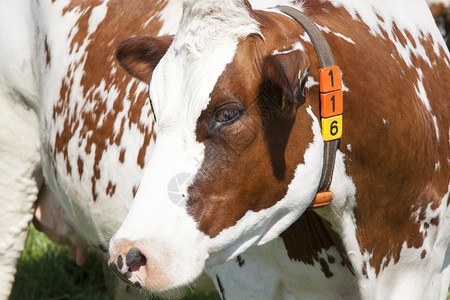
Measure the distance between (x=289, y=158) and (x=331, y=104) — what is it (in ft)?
0.67

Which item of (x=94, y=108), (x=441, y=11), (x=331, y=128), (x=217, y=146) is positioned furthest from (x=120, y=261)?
(x=441, y=11)

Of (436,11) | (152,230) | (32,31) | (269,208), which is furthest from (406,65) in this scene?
(436,11)

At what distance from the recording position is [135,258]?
2.05 meters

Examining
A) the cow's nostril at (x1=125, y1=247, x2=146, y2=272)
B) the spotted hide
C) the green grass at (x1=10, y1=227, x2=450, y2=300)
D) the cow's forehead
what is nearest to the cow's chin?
the cow's nostril at (x1=125, y1=247, x2=146, y2=272)

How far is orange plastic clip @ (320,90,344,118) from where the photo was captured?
88.0 inches

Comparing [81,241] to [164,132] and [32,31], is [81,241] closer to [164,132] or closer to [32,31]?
[32,31]

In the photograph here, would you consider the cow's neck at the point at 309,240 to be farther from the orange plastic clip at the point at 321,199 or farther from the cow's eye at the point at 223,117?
the cow's eye at the point at 223,117

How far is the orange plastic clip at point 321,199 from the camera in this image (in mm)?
2318

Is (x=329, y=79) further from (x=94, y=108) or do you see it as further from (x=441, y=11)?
(x=441, y=11)

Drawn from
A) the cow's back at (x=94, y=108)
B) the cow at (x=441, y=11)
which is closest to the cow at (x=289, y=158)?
the cow's back at (x=94, y=108)

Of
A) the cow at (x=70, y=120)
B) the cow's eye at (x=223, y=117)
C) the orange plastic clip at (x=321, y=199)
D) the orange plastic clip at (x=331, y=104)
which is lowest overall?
the cow at (x=70, y=120)

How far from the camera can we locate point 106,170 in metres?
3.33

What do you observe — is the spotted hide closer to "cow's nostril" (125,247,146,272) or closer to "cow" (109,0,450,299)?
"cow" (109,0,450,299)

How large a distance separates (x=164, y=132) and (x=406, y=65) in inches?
36.9
